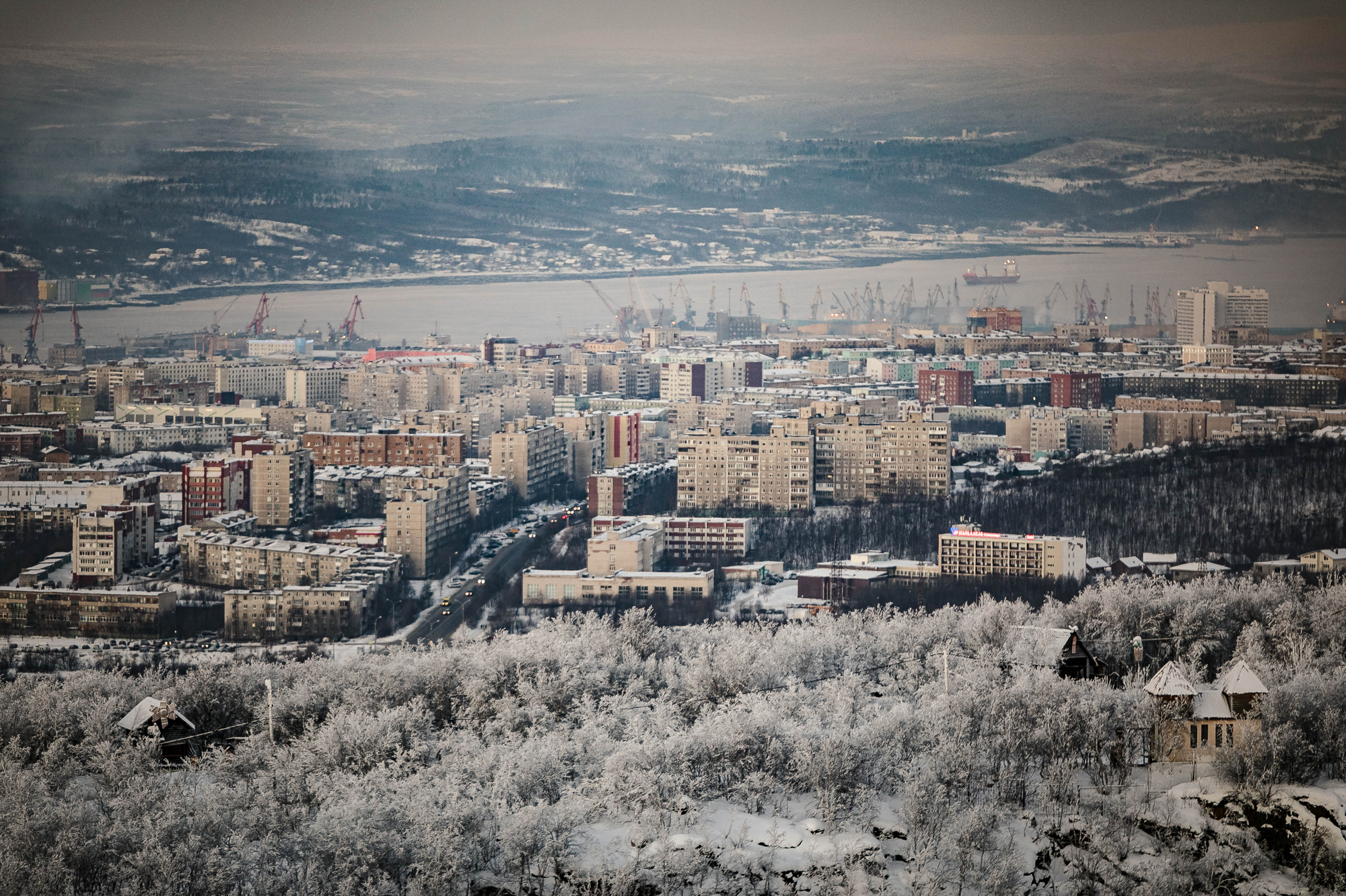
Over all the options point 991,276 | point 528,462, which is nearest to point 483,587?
point 528,462

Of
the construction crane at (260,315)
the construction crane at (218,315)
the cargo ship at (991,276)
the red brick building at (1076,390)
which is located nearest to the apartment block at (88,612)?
the red brick building at (1076,390)

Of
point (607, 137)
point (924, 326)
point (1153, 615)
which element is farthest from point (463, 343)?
point (1153, 615)

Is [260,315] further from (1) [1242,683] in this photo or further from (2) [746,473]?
(1) [1242,683]

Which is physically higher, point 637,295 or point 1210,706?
point 637,295

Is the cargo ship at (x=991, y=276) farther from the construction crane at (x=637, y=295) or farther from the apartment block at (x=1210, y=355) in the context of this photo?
the apartment block at (x=1210, y=355)

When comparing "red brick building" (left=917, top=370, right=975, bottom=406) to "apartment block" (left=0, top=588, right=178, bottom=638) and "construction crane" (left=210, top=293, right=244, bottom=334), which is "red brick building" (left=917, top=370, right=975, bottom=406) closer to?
"apartment block" (left=0, top=588, right=178, bottom=638)

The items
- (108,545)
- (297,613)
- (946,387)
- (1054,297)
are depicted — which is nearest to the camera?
(297,613)

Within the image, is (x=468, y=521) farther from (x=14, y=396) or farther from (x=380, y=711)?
(x=14, y=396)
